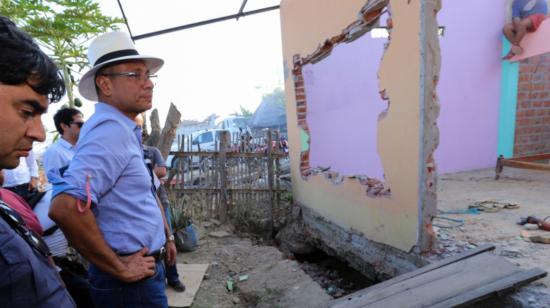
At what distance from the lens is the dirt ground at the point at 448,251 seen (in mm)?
2490

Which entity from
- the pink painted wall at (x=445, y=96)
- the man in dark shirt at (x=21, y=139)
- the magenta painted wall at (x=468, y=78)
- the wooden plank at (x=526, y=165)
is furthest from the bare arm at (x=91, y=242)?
the magenta painted wall at (x=468, y=78)

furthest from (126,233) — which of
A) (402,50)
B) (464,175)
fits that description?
(464,175)

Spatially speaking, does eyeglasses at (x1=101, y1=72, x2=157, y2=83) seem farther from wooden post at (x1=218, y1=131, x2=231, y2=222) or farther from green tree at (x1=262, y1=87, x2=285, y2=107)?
green tree at (x1=262, y1=87, x2=285, y2=107)

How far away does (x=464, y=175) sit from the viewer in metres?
5.54

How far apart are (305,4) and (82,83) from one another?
3.71 m

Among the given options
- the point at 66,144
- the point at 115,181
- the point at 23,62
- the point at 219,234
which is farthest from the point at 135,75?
the point at 219,234

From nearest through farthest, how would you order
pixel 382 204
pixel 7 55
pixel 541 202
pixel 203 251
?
pixel 7 55 < pixel 382 204 < pixel 541 202 < pixel 203 251

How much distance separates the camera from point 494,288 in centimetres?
192

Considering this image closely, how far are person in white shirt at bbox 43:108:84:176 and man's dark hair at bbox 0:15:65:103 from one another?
8.01ft

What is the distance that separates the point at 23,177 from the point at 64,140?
90 centimetres

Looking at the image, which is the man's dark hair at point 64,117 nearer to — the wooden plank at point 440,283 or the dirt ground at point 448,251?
the dirt ground at point 448,251

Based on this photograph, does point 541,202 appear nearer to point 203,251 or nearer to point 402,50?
point 402,50

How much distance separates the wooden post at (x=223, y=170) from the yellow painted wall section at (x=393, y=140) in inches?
77.6

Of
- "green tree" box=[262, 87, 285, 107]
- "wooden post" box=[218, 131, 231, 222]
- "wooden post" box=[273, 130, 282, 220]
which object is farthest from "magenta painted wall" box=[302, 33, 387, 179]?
"green tree" box=[262, 87, 285, 107]
